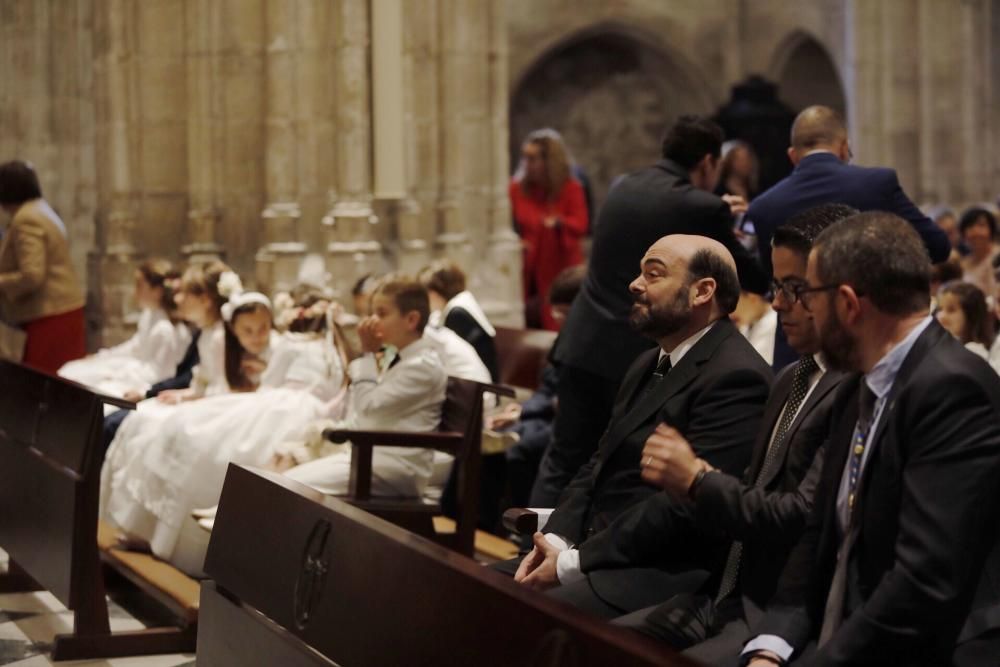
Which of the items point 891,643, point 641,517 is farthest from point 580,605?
point 891,643

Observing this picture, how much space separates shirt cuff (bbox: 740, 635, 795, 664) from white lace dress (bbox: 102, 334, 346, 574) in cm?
318

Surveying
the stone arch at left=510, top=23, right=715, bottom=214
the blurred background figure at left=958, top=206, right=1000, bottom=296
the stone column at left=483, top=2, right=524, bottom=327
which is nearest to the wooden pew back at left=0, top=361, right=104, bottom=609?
the stone column at left=483, top=2, right=524, bottom=327

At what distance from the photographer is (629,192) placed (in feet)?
17.0

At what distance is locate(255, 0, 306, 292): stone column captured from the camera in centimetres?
893

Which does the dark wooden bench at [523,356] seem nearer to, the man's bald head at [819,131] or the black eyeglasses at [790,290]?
the man's bald head at [819,131]

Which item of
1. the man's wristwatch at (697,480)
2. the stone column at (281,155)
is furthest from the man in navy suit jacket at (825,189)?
the stone column at (281,155)

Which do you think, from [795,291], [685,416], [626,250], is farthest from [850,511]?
[626,250]

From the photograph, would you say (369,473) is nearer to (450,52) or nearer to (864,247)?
(864,247)

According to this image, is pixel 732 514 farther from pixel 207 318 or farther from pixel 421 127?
pixel 421 127

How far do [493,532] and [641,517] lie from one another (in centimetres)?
316

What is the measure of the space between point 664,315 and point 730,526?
78 centimetres

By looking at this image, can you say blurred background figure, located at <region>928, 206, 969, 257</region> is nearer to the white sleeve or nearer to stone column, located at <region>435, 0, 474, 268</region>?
stone column, located at <region>435, 0, 474, 268</region>

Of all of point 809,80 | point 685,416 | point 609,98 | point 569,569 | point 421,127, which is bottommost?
point 569,569

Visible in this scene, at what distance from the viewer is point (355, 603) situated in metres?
3.11
